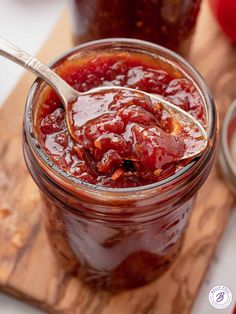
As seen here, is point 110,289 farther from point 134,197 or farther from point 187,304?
point 134,197

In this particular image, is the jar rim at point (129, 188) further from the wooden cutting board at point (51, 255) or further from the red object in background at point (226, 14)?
the red object in background at point (226, 14)

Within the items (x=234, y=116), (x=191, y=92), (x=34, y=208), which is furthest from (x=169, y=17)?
(x=34, y=208)

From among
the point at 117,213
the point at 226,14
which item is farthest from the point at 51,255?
the point at 226,14

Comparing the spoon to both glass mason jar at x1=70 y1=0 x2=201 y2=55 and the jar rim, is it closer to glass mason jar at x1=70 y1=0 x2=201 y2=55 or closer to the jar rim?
the jar rim

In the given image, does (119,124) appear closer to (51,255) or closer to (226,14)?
(51,255)

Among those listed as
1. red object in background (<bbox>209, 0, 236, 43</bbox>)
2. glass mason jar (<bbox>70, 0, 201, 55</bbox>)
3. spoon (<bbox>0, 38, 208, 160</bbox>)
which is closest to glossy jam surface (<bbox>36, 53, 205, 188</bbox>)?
spoon (<bbox>0, 38, 208, 160</bbox>)

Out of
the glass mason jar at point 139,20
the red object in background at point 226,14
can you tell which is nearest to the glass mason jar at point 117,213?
the glass mason jar at point 139,20
